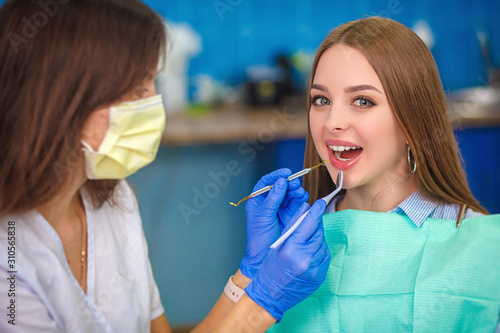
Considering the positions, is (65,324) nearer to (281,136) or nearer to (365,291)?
(365,291)

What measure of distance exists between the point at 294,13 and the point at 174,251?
174cm

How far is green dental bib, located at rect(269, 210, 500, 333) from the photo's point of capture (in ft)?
3.47

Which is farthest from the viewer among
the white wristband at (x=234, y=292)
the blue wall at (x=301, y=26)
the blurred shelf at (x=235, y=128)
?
the blue wall at (x=301, y=26)

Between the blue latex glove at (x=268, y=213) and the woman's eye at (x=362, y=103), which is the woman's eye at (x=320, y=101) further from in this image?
the blue latex glove at (x=268, y=213)

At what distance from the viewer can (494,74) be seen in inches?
123

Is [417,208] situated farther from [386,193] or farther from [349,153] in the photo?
[349,153]

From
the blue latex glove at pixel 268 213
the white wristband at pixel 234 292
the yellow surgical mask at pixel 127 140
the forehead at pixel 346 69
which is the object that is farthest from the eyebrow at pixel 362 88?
the white wristband at pixel 234 292

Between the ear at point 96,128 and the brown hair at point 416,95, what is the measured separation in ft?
1.81

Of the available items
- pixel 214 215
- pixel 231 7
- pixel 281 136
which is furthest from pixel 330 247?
pixel 231 7

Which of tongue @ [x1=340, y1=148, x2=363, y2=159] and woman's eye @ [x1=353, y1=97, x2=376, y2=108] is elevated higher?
woman's eye @ [x1=353, y1=97, x2=376, y2=108]

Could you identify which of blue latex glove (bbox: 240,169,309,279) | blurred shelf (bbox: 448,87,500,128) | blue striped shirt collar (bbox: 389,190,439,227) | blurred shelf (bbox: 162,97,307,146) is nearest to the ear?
blue latex glove (bbox: 240,169,309,279)

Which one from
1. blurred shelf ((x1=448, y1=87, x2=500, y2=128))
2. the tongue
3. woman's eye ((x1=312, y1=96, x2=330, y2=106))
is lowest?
blurred shelf ((x1=448, y1=87, x2=500, y2=128))

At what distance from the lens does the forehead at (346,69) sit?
44.1 inches

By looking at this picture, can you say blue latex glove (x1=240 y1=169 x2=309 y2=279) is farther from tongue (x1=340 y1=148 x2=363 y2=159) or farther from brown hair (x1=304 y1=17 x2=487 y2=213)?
brown hair (x1=304 y1=17 x2=487 y2=213)
